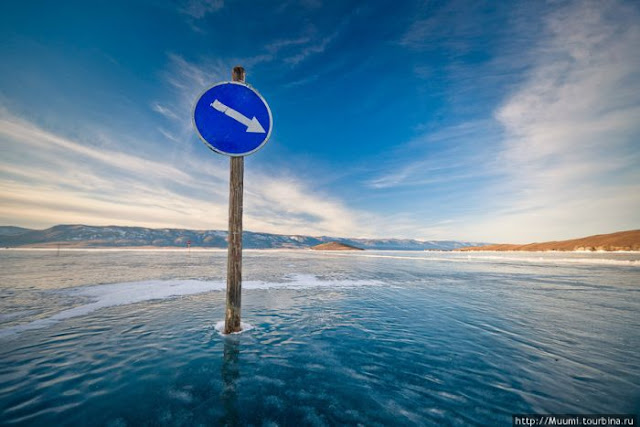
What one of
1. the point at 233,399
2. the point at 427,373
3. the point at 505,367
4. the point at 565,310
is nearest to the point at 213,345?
the point at 233,399

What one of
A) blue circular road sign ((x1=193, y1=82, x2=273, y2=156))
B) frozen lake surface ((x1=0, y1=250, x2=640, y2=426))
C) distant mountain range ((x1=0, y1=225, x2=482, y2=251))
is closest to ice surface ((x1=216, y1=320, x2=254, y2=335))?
frozen lake surface ((x1=0, y1=250, x2=640, y2=426))

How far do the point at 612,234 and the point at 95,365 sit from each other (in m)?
98.7

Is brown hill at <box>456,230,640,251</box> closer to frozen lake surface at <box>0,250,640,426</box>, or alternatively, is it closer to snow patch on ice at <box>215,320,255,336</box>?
frozen lake surface at <box>0,250,640,426</box>

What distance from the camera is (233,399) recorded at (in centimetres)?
277

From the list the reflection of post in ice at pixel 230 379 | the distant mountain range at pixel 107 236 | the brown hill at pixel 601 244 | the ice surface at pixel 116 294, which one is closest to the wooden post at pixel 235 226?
the reflection of post in ice at pixel 230 379

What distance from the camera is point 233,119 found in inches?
162

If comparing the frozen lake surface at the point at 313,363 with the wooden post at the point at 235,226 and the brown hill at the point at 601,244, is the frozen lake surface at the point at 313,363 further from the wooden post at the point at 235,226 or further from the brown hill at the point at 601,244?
the brown hill at the point at 601,244

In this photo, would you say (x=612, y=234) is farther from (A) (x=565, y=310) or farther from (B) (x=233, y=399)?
(B) (x=233, y=399)

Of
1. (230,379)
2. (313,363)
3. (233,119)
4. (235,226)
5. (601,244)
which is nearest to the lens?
(230,379)

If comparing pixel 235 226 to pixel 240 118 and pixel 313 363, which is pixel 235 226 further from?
pixel 313 363

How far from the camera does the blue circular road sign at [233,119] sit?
3.97 m

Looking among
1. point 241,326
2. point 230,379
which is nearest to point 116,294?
point 241,326

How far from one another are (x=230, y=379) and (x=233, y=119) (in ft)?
13.4

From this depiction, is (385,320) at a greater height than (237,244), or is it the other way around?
(237,244)
